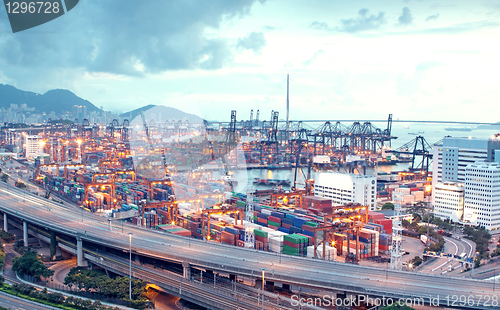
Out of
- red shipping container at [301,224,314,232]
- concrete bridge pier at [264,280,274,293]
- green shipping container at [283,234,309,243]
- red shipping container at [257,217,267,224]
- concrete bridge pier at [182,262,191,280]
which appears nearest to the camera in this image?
concrete bridge pier at [264,280,274,293]

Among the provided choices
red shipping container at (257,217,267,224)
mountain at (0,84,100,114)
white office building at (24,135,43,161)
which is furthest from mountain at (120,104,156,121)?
mountain at (0,84,100,114)

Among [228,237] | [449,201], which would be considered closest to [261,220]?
[228,237]

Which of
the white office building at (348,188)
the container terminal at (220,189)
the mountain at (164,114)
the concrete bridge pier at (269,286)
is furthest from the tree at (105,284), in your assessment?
the mountain at (164,114)

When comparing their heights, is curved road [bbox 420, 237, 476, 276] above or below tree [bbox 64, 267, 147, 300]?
below

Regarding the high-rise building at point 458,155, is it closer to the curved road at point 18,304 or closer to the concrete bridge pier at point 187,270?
the concrete bridge pier at point 187,270

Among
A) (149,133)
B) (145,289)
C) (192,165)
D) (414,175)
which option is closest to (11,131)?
(149,133)

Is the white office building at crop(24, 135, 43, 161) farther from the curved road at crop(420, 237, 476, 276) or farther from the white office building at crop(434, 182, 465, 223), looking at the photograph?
the curved road at crop(420, 237, 476, 276)
